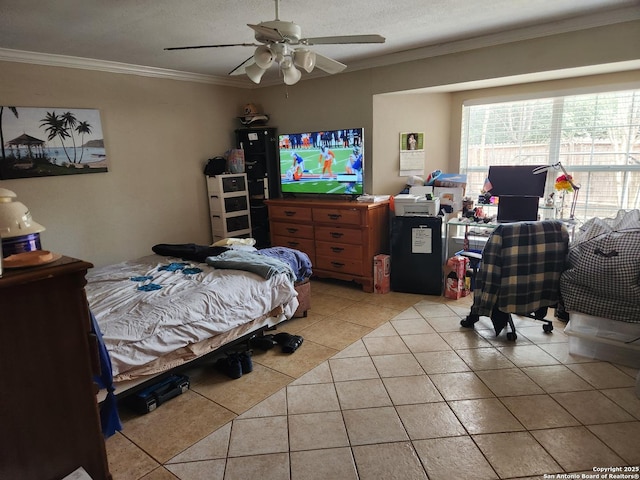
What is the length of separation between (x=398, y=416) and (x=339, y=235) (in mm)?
2261

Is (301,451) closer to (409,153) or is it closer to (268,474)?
(268,474)

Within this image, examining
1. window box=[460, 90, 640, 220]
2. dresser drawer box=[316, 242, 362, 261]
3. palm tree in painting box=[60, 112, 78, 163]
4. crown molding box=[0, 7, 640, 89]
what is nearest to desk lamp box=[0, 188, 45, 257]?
palm tree in painting box=[60, 112, 78, 163]

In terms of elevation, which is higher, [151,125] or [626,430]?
[151,125]

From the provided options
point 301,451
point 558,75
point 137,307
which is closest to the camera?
point 301,451

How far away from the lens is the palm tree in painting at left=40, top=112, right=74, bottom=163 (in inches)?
136

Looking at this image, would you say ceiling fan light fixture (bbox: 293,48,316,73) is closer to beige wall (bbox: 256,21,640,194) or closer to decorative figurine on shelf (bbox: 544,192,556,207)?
beige wall (bbox: 256,21,640,194)

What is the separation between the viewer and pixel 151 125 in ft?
13.7

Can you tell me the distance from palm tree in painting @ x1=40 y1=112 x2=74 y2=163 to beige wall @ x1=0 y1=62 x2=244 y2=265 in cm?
11

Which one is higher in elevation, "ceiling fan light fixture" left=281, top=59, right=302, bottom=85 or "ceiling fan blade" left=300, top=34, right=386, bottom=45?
"ceiling fan blade" left=300, top=34, right=386, bottom=45

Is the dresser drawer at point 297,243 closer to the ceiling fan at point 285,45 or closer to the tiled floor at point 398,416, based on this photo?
the tiled floor at point 398,416

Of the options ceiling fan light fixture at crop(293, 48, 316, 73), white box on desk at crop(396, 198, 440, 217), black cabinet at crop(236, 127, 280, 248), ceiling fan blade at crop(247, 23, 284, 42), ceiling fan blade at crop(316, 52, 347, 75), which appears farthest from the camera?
black cabinet at crop(236, 127, 280, 248)

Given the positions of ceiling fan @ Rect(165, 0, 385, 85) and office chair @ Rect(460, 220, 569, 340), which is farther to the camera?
office chair @ Rect(460, 220, 569, 340)

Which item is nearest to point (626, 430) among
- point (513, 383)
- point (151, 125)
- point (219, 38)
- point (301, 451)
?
point (513, 383)

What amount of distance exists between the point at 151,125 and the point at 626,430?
15.0 feet
